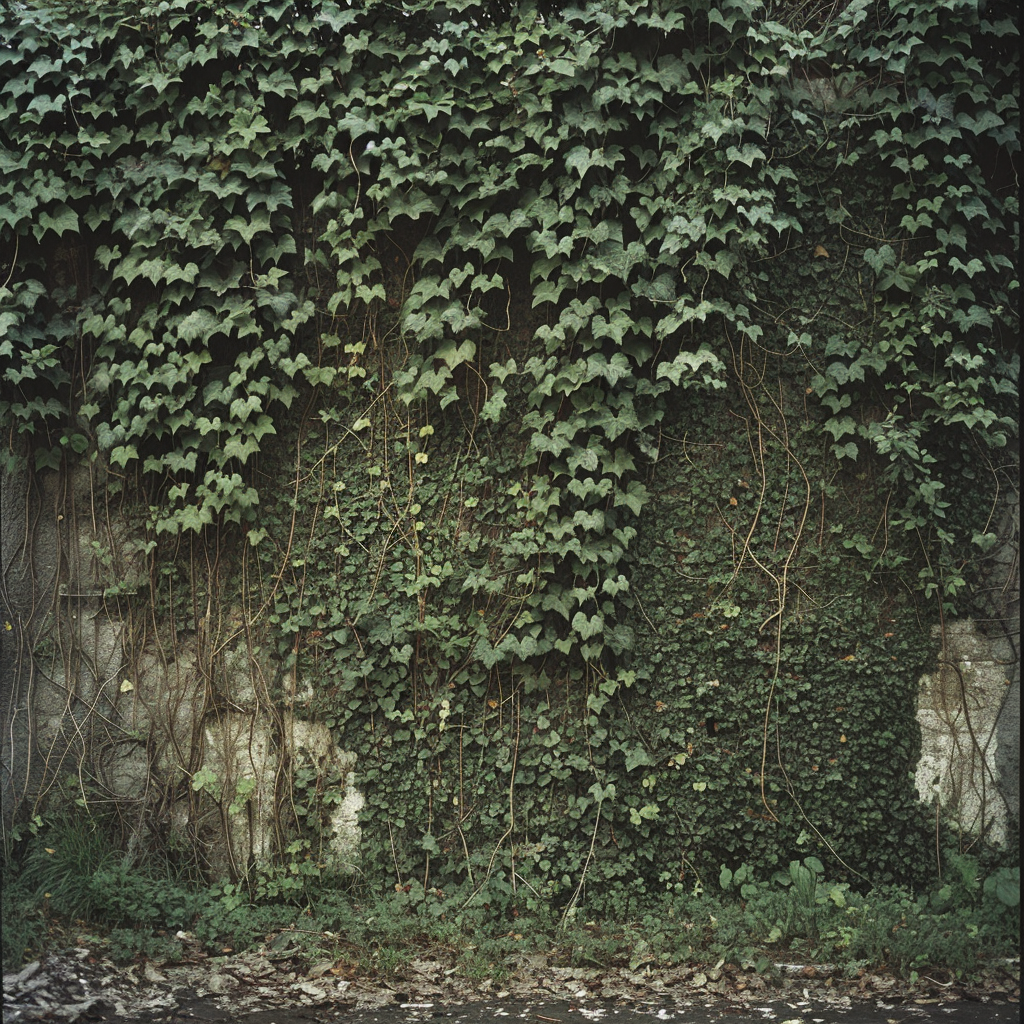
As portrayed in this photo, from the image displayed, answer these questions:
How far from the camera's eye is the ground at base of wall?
3.58 meters

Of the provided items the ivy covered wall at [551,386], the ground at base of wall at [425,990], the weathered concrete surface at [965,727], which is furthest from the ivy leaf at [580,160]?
the ground at base of wall at [425,990]

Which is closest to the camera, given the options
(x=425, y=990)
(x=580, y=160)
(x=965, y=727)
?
(x=425, y=990)

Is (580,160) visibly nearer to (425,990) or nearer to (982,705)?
(982,705)

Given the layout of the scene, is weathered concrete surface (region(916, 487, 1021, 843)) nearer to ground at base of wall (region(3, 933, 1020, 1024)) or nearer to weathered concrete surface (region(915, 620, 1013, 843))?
weathered concrete surface (region(915, 620, 1013, 843))

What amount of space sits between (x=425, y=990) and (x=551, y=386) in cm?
287

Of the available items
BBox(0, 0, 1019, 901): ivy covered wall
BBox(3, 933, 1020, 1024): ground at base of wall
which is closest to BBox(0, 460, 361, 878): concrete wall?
BBox(0, 0, 1019, 901): ivy covered wall

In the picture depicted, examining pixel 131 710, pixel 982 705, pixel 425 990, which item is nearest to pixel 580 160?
pixel 982 705

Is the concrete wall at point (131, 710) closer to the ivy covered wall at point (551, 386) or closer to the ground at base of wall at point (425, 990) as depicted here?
the ivy covered wall at point (551, 386)

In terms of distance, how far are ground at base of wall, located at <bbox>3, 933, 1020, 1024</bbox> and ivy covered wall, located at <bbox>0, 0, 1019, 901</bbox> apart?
564 mm

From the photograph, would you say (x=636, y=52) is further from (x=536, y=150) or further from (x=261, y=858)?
(x=261, y=858)

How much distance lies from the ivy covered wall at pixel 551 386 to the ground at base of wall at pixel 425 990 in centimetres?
56

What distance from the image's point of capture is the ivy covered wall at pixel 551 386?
172 inches

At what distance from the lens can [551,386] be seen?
4418mm

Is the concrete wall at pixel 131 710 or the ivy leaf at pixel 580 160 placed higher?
the ivy leaf at pixel 580 160
